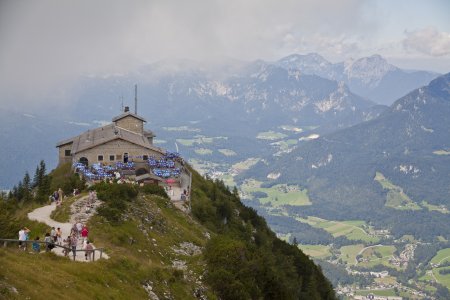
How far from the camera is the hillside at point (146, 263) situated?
88.9ft

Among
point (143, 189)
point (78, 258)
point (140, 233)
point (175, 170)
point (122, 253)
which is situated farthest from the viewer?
point (175, 170)

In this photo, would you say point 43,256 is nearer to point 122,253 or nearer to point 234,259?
point 122,253

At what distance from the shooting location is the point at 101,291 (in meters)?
28.4

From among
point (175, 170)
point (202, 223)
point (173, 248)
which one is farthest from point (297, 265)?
point (173, 248)

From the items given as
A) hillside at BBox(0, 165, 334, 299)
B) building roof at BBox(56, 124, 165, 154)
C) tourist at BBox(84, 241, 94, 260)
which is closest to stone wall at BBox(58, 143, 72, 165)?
building roof at BBox(56, 124, 165, 154)

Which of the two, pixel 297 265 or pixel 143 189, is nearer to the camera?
pixel 143 189

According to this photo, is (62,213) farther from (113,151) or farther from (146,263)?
(113,151)

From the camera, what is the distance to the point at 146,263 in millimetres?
38969

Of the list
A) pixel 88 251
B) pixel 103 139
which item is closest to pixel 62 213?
pixel 88 251

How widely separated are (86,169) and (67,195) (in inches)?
753

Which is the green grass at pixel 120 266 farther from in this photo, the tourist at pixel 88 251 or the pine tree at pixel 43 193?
the pine tree at pixel 43 193

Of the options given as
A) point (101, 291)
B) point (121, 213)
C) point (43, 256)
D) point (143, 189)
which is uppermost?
point (143, 189)

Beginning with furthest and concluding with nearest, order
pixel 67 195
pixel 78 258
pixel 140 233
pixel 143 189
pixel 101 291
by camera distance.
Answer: pixel 143 189
pixel 67 195
pixel 140 233
pixel 78 258
pixel 101 291

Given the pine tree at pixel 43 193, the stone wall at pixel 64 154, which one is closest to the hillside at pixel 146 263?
the pine tree at pixel 43 193
